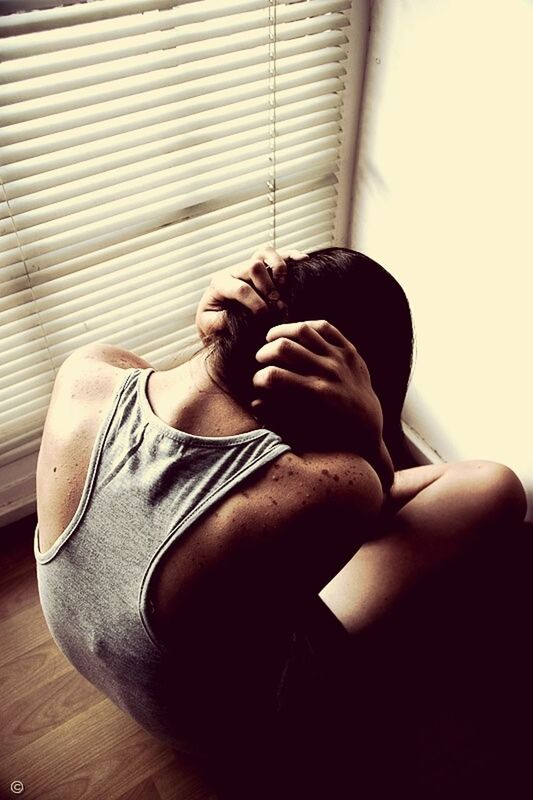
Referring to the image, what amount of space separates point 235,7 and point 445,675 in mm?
1416

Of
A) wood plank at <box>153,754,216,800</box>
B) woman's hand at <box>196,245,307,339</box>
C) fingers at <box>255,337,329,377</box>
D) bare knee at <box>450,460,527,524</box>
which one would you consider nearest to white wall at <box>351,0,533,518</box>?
bare knee at <box>450,460,527,524</box>

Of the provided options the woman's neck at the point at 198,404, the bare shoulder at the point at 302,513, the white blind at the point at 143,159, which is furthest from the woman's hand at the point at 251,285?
the white blind at the point at 143,159

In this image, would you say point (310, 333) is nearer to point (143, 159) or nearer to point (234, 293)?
point (234, 293)

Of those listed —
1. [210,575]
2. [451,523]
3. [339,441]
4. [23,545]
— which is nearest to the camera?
[210,575]

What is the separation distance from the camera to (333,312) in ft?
2.72

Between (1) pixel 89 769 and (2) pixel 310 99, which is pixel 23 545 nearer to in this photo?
(1) pixel 89 769

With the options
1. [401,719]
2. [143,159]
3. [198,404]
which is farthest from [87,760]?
[143,159]

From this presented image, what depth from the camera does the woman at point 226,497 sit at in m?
0.70

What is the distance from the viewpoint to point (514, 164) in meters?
1.01

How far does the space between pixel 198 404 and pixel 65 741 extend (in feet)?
→ 2.87

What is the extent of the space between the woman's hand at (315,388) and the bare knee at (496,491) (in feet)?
1.43

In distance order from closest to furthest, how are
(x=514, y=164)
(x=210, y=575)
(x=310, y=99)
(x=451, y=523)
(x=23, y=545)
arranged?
(x=210, y=575) < (x=514, y=164) < (x=451, y=523) < (x=310, y=99) < (x=23, y=545)

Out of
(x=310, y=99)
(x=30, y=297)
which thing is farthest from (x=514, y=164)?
(x=30, y=297)

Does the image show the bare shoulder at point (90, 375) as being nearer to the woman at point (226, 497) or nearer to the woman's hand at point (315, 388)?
the woman at point (226, 497)
